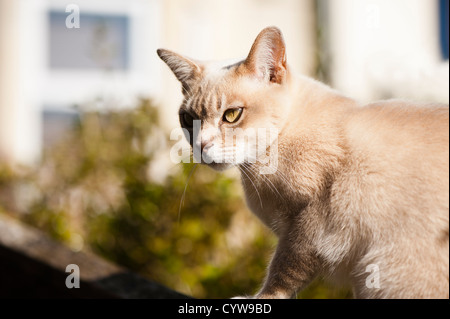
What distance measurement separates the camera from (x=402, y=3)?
135 centimetres

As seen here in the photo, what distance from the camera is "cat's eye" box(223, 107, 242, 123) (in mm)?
806

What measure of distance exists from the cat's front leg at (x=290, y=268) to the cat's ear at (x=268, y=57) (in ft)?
0.88

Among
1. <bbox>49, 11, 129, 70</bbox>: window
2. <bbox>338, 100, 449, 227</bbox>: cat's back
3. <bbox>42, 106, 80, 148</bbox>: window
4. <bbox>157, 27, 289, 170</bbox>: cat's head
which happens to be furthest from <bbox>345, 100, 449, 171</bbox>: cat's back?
<bbox>42, 106, 80, 148</bbox>: window

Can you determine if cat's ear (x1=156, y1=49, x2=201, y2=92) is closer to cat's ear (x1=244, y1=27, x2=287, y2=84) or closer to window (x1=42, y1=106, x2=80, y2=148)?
cat's ear (x1=244, y1=27, x2=287, y2=84)

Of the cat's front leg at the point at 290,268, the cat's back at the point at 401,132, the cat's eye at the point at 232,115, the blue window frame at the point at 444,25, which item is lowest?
the cat's front leg at the point at 290,268

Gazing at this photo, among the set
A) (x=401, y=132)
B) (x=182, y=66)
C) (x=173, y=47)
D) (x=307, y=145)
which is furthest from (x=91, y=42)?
(x=401, y=132)

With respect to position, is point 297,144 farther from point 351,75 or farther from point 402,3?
point 402,3

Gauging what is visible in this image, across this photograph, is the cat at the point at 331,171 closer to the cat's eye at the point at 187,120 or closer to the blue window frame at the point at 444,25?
the cat's eye at the point at 187,120

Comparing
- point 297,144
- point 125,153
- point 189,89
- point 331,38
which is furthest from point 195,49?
point 297,144

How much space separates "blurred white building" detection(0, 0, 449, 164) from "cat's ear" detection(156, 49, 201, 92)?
0.59ft

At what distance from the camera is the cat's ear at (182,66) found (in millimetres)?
839

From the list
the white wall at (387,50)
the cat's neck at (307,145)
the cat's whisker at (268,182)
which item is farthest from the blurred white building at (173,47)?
the cat's whisker at (268,182)
